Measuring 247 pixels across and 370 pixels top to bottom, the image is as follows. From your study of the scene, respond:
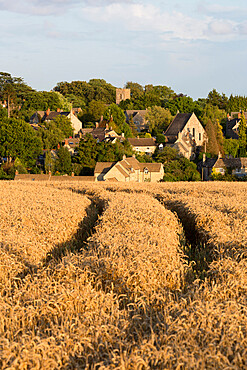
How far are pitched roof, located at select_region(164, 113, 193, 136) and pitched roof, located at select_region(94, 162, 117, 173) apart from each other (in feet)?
118

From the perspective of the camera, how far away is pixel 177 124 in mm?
106750

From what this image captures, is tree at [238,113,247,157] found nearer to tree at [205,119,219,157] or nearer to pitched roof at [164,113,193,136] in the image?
tree at [205,119,219,157]

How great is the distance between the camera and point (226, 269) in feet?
22.4

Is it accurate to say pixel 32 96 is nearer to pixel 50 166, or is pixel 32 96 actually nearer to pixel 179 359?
pixel 50 166

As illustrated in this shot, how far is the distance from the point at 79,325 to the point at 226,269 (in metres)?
3.00

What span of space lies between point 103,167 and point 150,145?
25.0 m

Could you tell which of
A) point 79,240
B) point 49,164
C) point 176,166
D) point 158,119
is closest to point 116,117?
point 158,119

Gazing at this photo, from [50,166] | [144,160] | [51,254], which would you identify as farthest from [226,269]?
[144,160]

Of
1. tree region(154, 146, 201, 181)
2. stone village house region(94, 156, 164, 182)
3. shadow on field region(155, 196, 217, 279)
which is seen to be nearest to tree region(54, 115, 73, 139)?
tree region(154, 146, 201, 181)

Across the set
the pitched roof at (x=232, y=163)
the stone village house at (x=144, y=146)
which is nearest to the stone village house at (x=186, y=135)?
the stone village house at (x=144, y=146)

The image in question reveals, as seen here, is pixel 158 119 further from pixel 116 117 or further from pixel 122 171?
pixel 122 171

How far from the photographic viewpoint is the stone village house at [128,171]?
225ft

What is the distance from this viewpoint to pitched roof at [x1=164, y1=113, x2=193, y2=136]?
10423 centimetres

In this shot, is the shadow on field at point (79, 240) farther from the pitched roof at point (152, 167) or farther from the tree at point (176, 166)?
the tree at point (176, 166)
